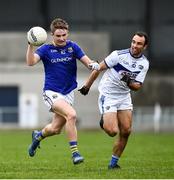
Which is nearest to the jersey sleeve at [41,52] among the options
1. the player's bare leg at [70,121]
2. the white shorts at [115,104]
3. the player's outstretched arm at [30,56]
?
the player's outstretched arm at [30,56]

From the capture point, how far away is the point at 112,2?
4934 centimetres

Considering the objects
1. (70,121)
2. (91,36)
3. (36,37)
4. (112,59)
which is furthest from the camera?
(91,36)

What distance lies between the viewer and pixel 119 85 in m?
13.9

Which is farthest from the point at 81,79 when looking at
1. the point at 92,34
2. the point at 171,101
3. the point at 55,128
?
the point at 55,128

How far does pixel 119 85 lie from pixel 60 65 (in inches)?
39.2

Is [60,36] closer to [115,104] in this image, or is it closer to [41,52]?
[41,52]

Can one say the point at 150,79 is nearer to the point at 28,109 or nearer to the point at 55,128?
the point at 28,109

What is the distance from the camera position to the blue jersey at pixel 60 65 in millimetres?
13781

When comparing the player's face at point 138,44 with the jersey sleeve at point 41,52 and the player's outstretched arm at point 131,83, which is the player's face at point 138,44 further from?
the jersey sleeve at point 41,52

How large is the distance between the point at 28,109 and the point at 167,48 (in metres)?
9.26

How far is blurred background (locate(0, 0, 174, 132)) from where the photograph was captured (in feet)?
156

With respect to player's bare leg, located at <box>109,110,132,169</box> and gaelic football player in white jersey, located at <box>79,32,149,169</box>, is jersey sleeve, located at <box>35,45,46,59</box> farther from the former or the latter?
player's bare leg, located at <box>109,110,132,169</box>

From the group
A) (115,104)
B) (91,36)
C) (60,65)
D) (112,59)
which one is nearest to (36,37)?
(60,65)

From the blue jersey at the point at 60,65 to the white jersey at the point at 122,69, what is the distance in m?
0.54
